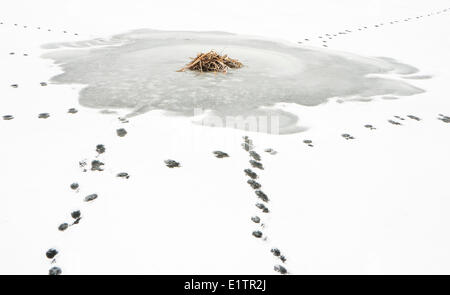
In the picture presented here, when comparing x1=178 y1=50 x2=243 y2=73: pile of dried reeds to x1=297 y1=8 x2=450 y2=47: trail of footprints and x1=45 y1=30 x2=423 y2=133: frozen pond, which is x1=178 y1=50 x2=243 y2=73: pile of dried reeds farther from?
x1=297 y1=8 x2=450 y2=47: trail of footprints

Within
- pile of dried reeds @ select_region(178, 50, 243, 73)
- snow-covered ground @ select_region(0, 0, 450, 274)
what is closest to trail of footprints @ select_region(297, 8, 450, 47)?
pile of dried reeds @ select_region(178, 50, 243, 73)

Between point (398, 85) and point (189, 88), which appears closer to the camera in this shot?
point (189, 88)

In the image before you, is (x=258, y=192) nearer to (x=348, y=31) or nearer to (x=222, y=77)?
(x=222, y=77)

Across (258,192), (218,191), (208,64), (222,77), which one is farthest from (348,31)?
(218,191)

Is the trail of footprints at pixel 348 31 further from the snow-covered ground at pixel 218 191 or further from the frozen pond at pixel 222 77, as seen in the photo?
the snow-covered ground at pixel 218 191

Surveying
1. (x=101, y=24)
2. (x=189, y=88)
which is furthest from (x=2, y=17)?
(x=189, y=88)

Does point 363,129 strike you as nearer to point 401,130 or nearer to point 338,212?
point 401,130
